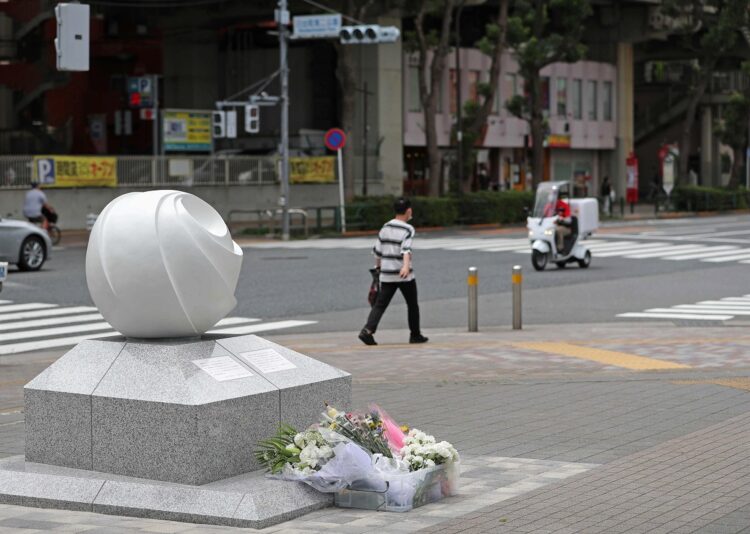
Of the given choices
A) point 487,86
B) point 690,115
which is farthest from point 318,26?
point 690,115

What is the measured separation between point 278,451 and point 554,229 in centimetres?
2309

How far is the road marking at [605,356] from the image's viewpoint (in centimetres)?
1514

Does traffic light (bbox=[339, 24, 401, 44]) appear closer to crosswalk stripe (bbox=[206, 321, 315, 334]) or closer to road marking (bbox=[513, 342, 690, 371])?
crosswalk stripe (bbox=[206, 321, 315, 334])

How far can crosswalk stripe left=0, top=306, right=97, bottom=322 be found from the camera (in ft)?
72.4

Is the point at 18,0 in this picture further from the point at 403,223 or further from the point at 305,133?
the point at 403,223

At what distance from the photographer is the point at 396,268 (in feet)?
58.1

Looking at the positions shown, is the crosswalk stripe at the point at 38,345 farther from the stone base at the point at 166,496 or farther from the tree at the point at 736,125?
the tree at the point at 736,125

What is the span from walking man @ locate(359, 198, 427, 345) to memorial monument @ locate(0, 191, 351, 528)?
798cm

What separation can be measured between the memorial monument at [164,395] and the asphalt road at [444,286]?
36.4 feet

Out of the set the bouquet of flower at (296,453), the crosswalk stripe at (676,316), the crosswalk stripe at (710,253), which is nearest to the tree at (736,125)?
the crosswalk stripe at (710,253)

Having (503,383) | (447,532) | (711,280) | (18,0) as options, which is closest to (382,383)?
(503,383)

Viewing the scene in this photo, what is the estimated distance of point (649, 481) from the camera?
8.89m

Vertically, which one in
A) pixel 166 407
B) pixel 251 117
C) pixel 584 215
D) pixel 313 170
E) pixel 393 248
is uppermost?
pixel 251 117

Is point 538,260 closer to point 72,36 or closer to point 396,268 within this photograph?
point 396,268
